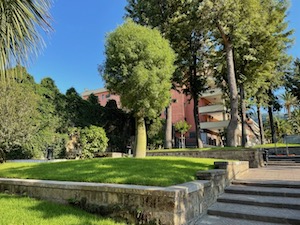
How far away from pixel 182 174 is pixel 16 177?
471 centimetres

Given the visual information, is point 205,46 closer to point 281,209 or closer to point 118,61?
point 118,61

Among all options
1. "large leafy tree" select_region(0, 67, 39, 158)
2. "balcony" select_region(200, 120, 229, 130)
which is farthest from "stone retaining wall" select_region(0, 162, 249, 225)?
"balcony" select_region(200, 120, 229, 130)

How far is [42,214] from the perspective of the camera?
174 inches

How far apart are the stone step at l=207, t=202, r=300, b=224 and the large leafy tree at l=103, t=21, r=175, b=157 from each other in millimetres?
6013

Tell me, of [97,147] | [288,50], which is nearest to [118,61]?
[97,147]

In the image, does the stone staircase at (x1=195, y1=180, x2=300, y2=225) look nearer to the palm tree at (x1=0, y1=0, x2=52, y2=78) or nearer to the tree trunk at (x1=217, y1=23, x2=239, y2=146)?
the palm tree at (x1=0, y1=0, x2=52, y2=78)

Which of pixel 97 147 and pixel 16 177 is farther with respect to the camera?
pixel 97 147

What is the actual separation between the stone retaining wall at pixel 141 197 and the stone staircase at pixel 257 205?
0.99 feet

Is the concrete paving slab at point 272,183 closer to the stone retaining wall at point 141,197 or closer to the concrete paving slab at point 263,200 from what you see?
the concrete paving slab at point 263,200

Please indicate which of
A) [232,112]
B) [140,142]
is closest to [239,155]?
[232,112]

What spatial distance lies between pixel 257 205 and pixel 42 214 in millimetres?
4382

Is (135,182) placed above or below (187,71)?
below

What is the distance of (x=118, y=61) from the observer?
34.7ft

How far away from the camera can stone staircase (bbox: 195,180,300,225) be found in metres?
4.52
